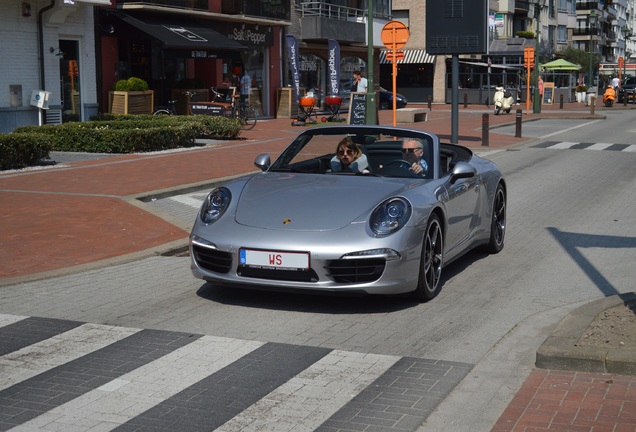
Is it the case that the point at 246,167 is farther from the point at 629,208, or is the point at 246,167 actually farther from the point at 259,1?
the point at 259,1

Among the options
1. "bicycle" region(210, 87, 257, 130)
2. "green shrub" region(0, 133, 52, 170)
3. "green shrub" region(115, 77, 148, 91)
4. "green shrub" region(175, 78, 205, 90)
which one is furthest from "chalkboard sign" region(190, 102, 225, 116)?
"green shrub" region(0, 133, 52, 170)

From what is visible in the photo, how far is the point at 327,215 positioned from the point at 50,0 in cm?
2093

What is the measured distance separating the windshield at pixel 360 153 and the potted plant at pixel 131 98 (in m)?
20.4

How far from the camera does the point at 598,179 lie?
1795 cm

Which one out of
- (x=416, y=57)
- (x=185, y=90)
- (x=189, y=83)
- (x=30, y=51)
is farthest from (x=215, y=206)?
(x=416, y=57)

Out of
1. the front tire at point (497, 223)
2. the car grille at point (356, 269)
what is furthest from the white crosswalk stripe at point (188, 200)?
the car grille at point (356, 269)

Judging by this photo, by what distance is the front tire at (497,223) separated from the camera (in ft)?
32.1

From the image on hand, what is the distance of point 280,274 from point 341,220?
61 cm

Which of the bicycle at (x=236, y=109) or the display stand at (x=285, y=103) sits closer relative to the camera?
the bicycle at (x=236, y=109)

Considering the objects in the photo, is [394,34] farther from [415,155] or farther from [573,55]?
[573,55]

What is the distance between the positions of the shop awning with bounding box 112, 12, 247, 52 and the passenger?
22722 millimetres

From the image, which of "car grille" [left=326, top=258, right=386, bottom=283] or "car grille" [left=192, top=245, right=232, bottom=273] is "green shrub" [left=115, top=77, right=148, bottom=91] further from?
"car grille" [left=326, top=258, right=386, bottom=283]

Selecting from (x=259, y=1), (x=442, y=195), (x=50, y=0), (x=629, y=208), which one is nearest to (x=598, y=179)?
(x=629, y=208)

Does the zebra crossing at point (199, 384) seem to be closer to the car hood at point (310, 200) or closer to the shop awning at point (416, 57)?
the car hood at point (310, 200)
